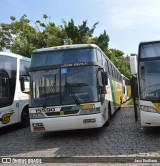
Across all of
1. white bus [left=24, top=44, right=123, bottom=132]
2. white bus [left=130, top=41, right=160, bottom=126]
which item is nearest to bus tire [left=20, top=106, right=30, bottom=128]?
white bus [left=24, top=44, right=123, bottom=132]

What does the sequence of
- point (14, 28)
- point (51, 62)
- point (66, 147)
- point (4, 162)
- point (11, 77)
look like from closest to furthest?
1. point (4, 162)
2. point (66, 147)
3. point (51, 62)
4. point (11, 77)
5. point (14, 28)

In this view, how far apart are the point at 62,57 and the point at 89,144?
311cm

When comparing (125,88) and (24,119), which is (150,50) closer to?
(24,119)

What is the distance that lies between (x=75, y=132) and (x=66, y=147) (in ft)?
8.28

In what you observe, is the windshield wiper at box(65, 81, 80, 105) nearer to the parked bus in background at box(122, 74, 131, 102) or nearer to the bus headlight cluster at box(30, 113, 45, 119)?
the bus headlight cluster at box(30, 113, 45, 119)

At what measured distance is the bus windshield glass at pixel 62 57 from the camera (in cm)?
1005

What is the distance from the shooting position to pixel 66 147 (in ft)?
28.2

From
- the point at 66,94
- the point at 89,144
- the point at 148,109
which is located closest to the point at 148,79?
the point at 148,109

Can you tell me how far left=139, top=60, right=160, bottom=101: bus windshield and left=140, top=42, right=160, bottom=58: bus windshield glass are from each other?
0.25 m

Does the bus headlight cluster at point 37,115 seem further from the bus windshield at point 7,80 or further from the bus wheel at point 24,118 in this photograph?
the bus wheel at point 24,118

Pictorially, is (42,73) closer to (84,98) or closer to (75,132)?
(84,98)

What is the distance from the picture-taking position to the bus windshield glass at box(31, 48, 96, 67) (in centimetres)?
1005

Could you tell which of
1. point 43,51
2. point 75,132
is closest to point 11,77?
point 43,51

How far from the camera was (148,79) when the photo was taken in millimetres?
9398
